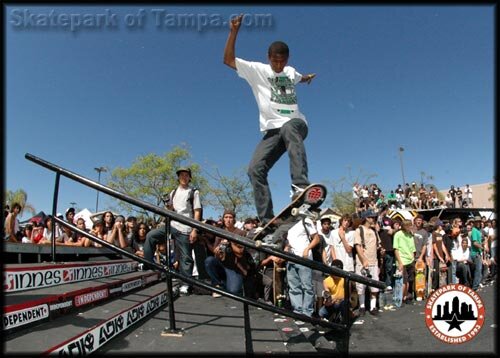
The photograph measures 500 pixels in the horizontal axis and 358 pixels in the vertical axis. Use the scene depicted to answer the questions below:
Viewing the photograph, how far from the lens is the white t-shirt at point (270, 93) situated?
3.43 m

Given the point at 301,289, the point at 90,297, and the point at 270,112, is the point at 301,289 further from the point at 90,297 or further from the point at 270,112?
the point at 90,297

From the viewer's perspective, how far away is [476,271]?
9727 millimetres

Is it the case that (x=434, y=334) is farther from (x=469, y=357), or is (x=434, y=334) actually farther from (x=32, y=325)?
(x=32, y=325)

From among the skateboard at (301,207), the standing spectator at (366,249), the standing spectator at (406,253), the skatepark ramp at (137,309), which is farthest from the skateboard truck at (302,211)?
the standing spectator at (406,253)

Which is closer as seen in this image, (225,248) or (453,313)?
(453,313)

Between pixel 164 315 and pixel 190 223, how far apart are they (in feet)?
3.86

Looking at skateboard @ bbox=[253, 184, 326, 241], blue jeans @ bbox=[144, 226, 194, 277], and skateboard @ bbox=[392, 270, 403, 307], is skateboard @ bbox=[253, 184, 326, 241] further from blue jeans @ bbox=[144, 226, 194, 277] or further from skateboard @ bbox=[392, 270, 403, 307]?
skateboard @ bbox=[392, 270, 403, 307]

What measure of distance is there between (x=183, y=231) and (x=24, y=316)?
2541 millimetres

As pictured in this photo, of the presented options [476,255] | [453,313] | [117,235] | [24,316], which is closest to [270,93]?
[24,316]

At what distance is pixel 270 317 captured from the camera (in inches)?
131

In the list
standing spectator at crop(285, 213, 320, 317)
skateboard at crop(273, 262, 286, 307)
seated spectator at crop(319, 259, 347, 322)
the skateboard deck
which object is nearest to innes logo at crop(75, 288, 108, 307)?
standing spectator at crop(285, 213, 320, 317)

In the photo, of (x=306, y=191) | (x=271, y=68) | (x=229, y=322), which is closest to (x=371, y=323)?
(x=229, y=322)

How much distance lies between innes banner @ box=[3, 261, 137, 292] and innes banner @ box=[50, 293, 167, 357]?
0.81 m

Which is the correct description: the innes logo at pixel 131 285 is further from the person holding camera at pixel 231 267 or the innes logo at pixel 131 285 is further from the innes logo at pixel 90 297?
the person holding camera at pixel 231 267
